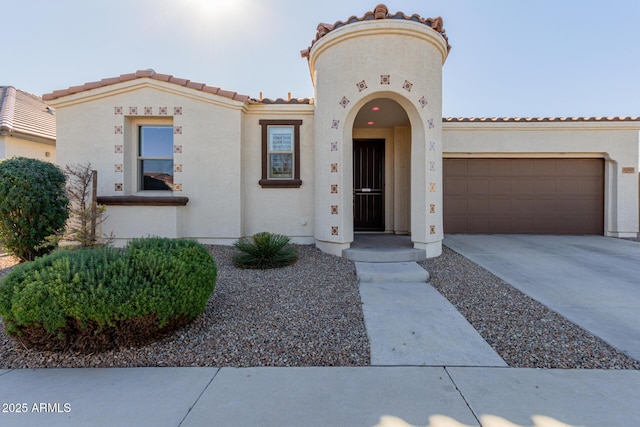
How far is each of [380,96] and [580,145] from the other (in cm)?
709

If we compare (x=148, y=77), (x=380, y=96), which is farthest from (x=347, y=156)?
Answer: (x=148, y=77)

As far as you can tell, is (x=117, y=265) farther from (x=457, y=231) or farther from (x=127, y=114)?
(x=457, y=231)

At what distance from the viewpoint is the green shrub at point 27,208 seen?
236 inches

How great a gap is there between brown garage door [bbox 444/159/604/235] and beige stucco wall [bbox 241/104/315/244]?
14.9 feet

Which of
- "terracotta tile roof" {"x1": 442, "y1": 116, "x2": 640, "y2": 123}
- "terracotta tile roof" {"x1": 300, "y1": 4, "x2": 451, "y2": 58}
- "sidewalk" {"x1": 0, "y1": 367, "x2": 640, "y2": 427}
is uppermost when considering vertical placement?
"terracotta tile roof" {"x1": 300, "y1": 4, "x2": 451, "y2": 58}

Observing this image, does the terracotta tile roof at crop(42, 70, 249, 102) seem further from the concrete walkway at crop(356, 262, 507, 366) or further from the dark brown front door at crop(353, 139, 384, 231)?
the concrete walkway at crop(356, 262, 507, 366)

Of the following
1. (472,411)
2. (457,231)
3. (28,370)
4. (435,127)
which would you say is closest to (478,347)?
(472,411)

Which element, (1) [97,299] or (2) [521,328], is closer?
(1) [97,299]

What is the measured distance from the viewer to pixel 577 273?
5.60 meters

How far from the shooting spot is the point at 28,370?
2.76m

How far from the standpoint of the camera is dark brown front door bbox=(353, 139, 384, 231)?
364 inches

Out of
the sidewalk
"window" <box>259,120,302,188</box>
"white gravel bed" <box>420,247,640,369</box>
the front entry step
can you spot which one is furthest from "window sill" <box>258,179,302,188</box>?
the sidewalk

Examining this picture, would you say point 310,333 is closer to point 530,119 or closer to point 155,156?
point 155,156

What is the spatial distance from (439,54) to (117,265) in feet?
23.5
